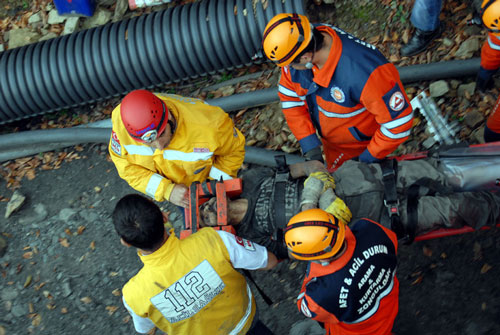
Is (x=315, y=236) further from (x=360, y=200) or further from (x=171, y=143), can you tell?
(x=171, y=143)

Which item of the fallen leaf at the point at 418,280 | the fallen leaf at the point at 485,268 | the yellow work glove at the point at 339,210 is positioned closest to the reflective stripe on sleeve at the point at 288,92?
the yellow work glove at the point at 339,210

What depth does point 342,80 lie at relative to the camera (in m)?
3.12

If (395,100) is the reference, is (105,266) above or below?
below

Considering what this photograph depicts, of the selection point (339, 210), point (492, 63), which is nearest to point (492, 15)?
point (492, 63)

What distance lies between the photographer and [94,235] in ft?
16.4

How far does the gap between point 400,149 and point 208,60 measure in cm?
240

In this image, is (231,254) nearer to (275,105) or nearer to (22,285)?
(275,105)

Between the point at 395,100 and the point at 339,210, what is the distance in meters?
0.85

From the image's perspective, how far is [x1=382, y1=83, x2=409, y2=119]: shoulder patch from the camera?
3.06 meters

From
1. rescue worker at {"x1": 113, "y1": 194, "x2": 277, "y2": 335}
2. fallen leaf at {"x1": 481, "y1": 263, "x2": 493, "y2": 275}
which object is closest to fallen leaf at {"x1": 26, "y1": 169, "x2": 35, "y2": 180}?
rescue worker at {"x1": 113, "y1": 194, "x2": 277, "y2": 335}

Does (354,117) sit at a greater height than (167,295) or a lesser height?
greater

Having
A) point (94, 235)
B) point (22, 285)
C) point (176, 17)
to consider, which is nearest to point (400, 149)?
point (176, 17)

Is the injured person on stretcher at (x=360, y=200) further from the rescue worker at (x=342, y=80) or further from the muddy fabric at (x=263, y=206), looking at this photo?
the rescue worker at (x=342, y=80)

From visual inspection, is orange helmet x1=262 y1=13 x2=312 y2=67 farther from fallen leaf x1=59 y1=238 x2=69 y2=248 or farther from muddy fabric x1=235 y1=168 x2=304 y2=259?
fallen leaf x1=59 y1=238 x2=69 y2=248
